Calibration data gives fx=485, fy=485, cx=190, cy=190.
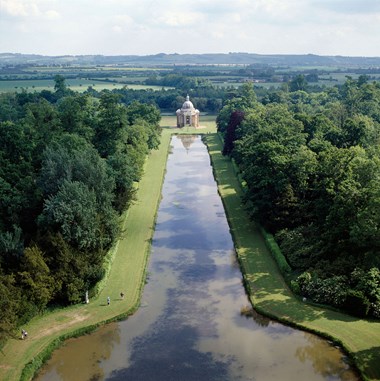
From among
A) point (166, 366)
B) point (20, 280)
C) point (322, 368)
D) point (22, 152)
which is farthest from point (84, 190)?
point (322, 368)

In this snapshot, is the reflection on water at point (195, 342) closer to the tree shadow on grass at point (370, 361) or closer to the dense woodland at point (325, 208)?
the tree shadow on grass at point (370, 361)

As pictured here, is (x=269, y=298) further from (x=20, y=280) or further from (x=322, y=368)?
(x=20, y=280)

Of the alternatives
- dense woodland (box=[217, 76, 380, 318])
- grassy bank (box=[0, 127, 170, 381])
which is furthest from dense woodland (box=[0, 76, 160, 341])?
dense woodland (box=[217, 76, 380, 318])

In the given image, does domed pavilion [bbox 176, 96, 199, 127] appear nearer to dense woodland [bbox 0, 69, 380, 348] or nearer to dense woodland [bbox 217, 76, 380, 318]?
dense woodland [bbox 0, 69, 380, 348]

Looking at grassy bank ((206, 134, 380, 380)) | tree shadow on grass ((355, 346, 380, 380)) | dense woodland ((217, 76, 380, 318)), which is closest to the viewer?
tree shadow on grass ((355, 346, 380, 380))

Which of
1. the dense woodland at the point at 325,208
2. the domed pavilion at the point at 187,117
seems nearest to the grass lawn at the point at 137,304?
the dense woodland at the point at 325,208

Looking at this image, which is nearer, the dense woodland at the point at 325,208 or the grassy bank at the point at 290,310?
the grassy bank at the point at 290,310
